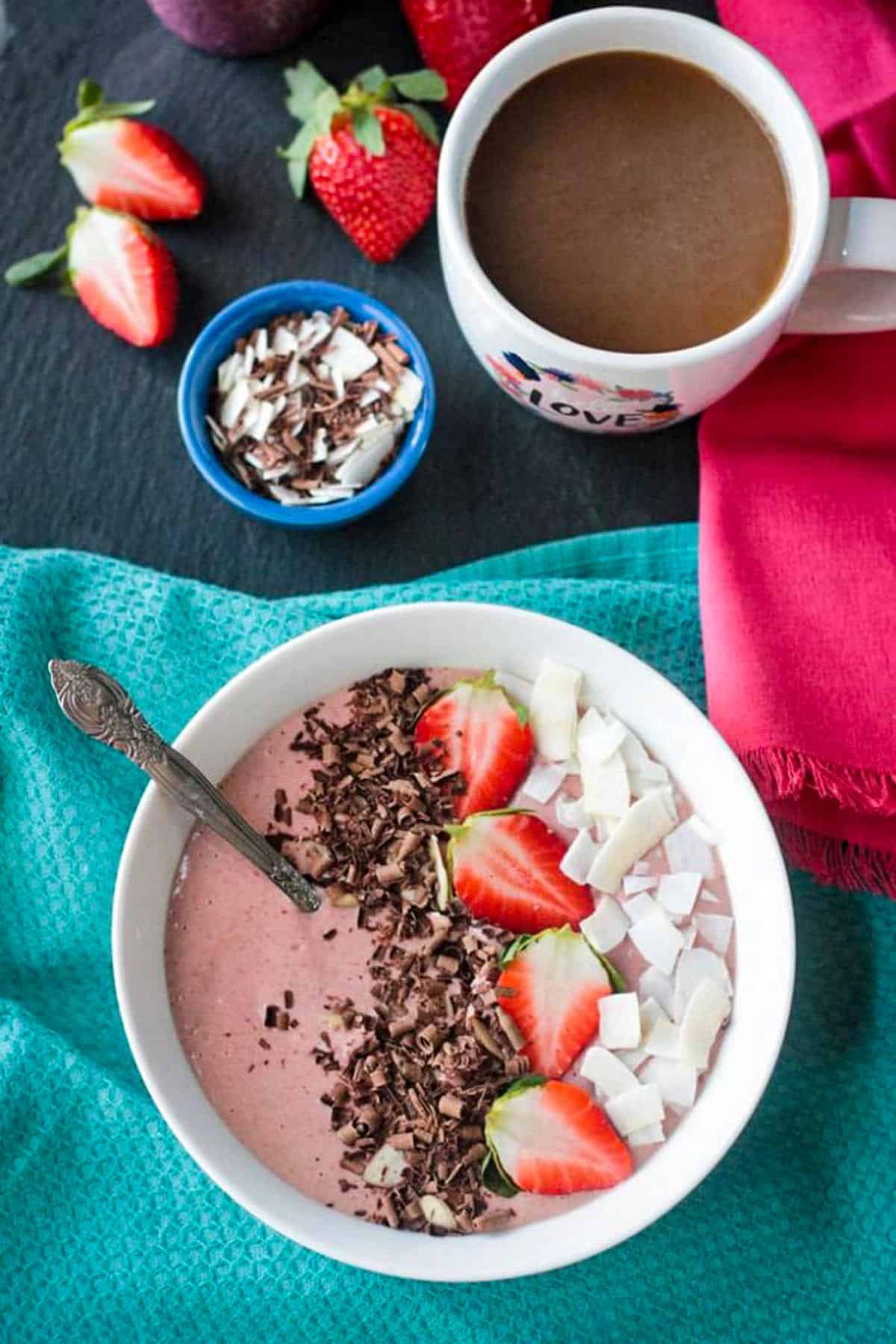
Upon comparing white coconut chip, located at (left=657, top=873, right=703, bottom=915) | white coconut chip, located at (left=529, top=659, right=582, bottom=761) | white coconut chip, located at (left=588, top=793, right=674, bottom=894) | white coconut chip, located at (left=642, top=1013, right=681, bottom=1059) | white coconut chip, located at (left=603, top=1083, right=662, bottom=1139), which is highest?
white coconut chip, located at (left=529, top=659, right=582, bottom=761)

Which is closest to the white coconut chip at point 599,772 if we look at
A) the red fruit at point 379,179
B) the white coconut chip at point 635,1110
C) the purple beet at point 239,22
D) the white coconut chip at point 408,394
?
the white coconut chip at point 635,1110

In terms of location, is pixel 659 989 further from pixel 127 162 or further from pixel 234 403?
pixel 127 162

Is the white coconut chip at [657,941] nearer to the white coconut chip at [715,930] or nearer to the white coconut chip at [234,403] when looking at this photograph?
the white coconut chip at [715,930]

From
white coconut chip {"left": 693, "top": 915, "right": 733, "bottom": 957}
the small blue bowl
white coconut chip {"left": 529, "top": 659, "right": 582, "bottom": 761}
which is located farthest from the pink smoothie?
the small blue bowl

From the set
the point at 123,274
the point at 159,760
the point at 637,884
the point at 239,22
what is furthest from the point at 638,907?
the point at 239,22

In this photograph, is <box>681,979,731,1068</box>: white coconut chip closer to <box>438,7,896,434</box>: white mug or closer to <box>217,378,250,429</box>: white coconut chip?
<box>438,7,896,434</box>: white mug
